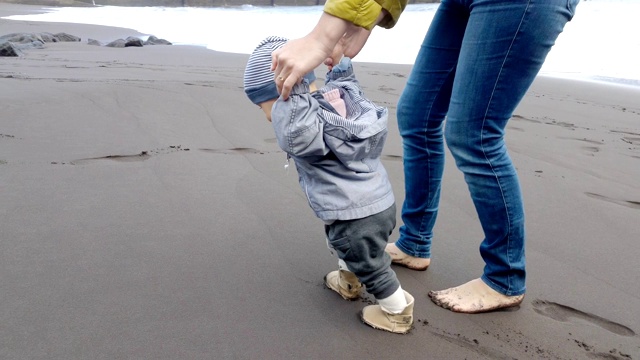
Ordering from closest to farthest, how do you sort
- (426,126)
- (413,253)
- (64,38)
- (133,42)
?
(426,126) → (413,253) → (133,42) → (64,38)

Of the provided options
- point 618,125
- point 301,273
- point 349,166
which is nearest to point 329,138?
point 349,166

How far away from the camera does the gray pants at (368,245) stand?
1.35 metres

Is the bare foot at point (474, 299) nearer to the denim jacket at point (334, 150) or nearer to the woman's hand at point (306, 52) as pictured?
the denim jacket at point (334, 150)

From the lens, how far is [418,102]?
1.75 metres

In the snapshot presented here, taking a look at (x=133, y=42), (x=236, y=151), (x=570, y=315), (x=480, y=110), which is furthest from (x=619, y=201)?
(x=133, y=42)

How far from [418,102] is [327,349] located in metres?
0.88

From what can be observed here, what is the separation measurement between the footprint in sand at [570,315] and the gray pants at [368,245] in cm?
60

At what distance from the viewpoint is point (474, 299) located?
1.64 metres

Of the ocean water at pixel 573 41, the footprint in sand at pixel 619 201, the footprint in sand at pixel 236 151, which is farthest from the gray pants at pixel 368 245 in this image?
the ocean water at pixel 573 41

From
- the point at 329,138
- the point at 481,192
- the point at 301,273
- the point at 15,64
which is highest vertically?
the point at 329,138

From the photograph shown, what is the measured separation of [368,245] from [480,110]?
0.51 metres

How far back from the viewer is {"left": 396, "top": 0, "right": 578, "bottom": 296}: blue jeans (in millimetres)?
1363

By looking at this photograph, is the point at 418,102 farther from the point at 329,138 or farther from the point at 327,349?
the point at 327,349

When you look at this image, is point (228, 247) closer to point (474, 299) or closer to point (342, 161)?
point (342, 161)
